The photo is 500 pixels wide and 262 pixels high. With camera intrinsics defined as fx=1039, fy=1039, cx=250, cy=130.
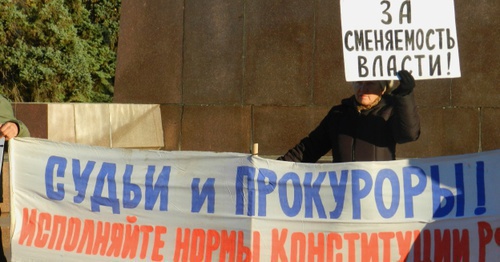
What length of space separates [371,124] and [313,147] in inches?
20.3

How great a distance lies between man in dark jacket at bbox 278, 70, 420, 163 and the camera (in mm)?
5848

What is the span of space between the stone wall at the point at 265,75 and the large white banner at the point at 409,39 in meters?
5.29

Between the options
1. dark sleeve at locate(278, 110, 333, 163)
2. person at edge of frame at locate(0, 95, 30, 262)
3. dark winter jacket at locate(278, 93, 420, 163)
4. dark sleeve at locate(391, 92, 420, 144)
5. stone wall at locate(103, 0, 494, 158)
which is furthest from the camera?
stone wall at locate(103, 0, 494, 158)

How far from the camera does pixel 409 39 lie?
20.5 ft

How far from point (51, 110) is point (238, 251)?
20.3ft

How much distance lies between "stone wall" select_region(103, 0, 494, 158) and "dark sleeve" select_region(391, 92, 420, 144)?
5.75 m

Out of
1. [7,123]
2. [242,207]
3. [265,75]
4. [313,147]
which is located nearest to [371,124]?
[313,147]

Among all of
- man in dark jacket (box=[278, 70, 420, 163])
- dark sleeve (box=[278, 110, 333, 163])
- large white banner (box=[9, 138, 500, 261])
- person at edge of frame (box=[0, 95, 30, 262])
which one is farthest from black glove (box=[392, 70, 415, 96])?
person at edge of frame (box=[0, 95, 30, 262])

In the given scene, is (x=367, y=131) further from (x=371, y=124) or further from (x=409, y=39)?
(x=409, y=39)

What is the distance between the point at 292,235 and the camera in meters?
6.08

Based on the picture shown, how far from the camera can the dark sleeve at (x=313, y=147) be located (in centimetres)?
638

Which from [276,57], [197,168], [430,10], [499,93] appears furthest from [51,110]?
[430,10]

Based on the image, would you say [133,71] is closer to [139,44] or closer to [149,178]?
[139,44]

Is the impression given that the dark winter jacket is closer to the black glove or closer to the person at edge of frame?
the black glove
